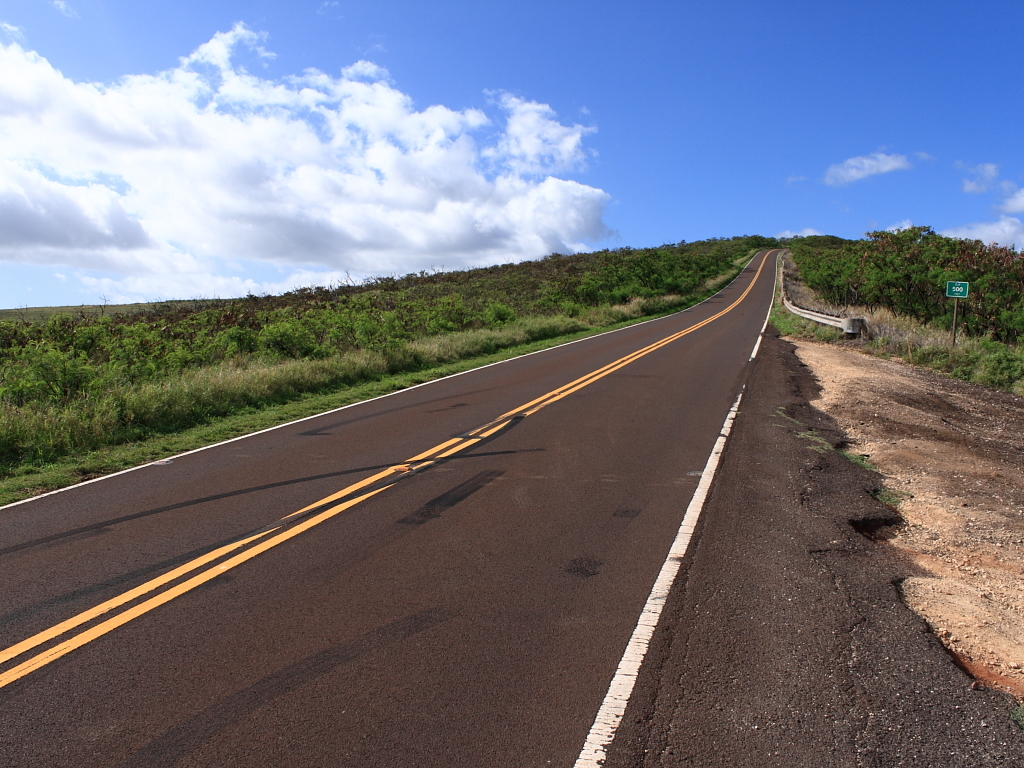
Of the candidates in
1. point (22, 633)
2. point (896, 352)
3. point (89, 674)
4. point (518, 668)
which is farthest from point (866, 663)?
point (896, 352)

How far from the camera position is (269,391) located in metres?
13.2

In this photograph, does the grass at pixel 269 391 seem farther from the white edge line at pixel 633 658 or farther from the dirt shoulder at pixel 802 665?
the dirt shoulder at pixel 802 665

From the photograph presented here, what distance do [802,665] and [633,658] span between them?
0.91 meters

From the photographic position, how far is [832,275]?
44.1m

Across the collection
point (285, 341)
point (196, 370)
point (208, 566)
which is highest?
point (285, 341)

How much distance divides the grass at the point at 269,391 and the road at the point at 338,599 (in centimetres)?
77

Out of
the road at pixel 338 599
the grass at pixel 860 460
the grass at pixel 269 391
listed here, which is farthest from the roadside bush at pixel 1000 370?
the grass at pixel 269 391

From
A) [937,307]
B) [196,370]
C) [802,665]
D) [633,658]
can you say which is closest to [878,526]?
[802,665]

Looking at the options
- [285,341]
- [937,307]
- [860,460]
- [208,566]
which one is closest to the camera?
[208,566]

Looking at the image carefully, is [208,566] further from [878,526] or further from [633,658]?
[878,526]

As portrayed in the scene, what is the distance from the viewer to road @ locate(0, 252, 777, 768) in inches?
124

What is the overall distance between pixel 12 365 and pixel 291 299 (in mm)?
29669

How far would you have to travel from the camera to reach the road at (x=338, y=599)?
315 cm

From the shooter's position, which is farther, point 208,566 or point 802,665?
point 208,566
